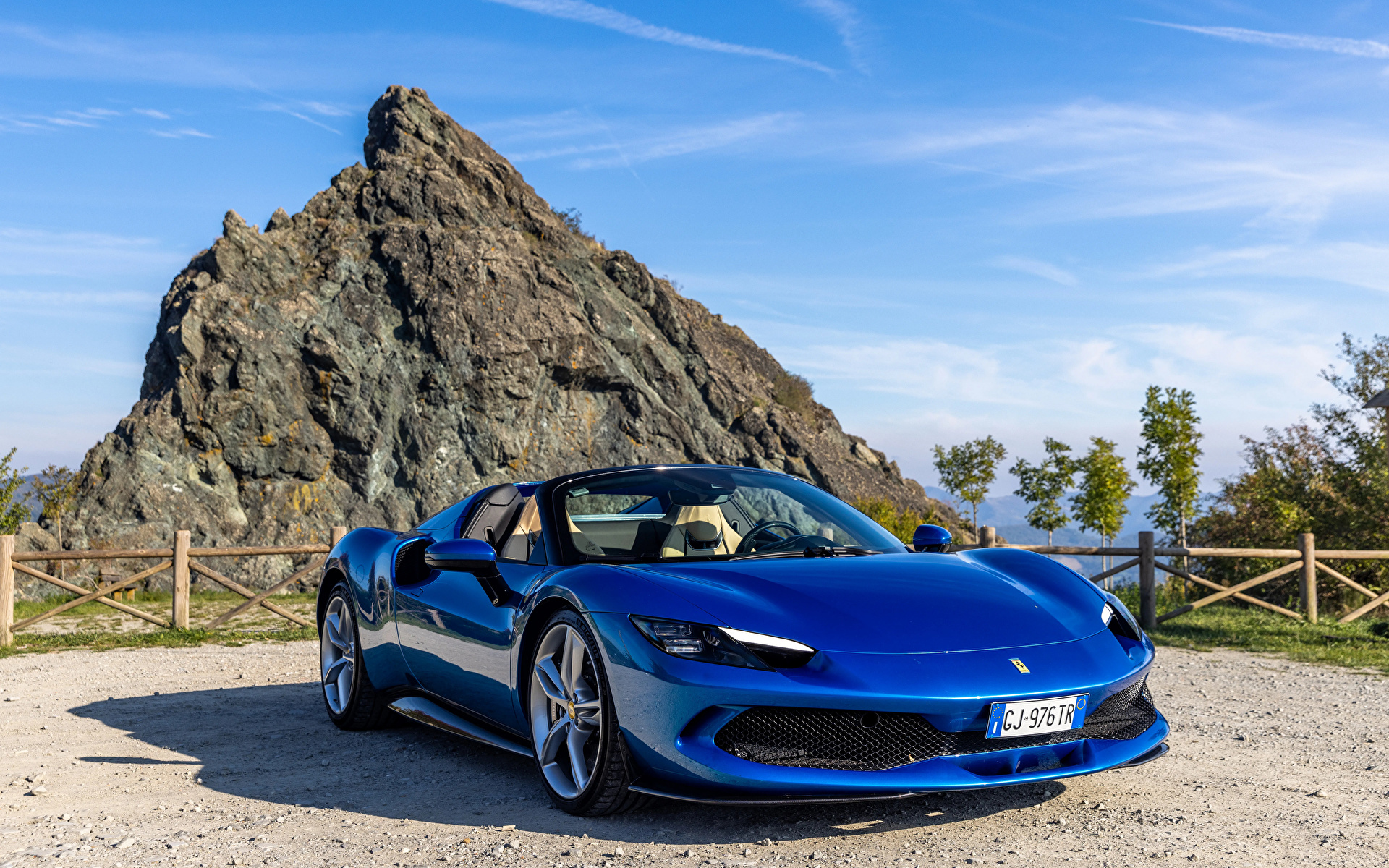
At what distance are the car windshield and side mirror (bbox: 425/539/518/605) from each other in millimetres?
372

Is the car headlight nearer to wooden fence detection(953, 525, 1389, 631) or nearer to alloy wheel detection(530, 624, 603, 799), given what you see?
alloy wheel detection(530, 624, 603, 799)

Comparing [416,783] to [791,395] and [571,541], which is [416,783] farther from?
[791,395]

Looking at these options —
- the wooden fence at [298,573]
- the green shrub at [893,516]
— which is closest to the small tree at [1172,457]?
the green shrub at [893,516]

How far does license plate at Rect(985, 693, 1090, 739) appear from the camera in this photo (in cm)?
352

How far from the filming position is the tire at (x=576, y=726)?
12.8 ft

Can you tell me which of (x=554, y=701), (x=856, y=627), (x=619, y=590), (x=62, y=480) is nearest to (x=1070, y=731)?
(x=856, y=627)

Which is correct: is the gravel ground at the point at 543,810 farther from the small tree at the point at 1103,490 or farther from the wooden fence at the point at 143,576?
the small tree at the point at 1103,490

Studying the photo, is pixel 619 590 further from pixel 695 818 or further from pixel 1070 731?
pixel 1070 731

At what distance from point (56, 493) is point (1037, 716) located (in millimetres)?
A: 27872

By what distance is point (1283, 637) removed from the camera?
1139 centimetres

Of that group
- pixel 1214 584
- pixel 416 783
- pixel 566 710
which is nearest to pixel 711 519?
pixel 566 710

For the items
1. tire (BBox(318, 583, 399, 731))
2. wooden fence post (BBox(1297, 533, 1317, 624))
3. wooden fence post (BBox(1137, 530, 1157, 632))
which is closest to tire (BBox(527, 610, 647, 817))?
tire (BBox(318, 583, 399, 731))

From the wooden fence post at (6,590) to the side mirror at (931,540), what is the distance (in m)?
10.4

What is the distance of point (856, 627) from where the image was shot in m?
3.70
